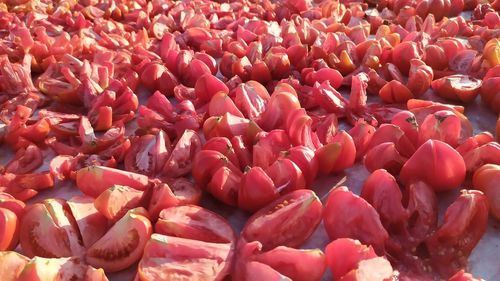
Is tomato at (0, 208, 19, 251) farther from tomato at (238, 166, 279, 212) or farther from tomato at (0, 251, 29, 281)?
tomato at (238, 166, 279, 212)

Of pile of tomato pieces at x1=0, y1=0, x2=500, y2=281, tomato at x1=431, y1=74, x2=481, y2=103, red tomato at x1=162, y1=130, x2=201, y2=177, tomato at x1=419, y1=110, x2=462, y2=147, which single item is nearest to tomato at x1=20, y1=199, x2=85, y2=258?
pile of tomato pieces at x1=0, y1=0, x2=500, y2=281

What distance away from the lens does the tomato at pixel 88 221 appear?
45.8 inches

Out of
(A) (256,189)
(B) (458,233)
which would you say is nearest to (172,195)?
(A) (256,189)

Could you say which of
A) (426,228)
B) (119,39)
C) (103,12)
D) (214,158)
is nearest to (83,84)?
(119,39)

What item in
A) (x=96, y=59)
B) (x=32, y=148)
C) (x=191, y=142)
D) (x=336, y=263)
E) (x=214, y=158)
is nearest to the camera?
(x=336, y=263)

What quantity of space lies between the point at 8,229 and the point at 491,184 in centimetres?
110

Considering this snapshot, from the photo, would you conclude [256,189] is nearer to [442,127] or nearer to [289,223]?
[289,223]

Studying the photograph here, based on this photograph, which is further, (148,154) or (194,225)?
(148,154)

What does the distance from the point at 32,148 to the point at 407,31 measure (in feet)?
5.05

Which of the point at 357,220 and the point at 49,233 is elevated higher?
the point at 357,220

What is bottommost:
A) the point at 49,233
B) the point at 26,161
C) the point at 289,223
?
the point at 26,161

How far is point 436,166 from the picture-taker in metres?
1.17

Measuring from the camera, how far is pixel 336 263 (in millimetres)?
998

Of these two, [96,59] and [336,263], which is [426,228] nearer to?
[336,263]
